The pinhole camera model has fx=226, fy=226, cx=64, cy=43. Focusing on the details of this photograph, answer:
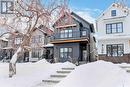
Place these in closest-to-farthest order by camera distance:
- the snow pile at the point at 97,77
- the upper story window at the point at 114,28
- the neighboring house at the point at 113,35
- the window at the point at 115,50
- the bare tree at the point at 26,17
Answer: the snow pile at the point at 97,77, the bare tree at the point at 26,17, the neighboring house at the point at 113,35, the window at the point at 115,50, the upper story window at the point at 114,28

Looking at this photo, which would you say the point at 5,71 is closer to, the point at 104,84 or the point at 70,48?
the point at 104,84

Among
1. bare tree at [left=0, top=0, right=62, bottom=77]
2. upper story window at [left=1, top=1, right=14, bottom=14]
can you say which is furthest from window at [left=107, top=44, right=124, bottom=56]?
upper story window at [left=1, top=1, right=14, bottom=14]

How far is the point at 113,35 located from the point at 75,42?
6.24 meters

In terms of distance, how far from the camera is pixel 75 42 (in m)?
29.1

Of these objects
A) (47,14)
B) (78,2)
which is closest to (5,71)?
(47,14)

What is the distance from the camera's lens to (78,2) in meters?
7.51

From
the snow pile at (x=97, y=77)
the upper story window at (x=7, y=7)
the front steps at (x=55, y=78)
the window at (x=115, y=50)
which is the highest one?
the upper story window at (x=7, y=7)

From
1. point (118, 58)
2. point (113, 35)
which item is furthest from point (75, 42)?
point (118, 58)

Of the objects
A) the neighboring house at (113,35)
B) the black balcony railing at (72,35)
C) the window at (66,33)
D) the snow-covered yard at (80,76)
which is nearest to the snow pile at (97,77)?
the snow-covered yard at (80,76)

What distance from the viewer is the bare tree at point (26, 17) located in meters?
8.66

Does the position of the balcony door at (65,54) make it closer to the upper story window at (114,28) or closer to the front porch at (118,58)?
the front porch at (118,58)

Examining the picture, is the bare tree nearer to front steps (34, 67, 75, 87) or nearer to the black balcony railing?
front steps (34, 67, 75, 87)

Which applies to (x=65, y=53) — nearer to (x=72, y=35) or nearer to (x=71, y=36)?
(x=71, y=36)

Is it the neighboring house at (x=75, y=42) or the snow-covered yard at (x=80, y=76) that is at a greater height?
the neighboring house at (x=75, y=42)
